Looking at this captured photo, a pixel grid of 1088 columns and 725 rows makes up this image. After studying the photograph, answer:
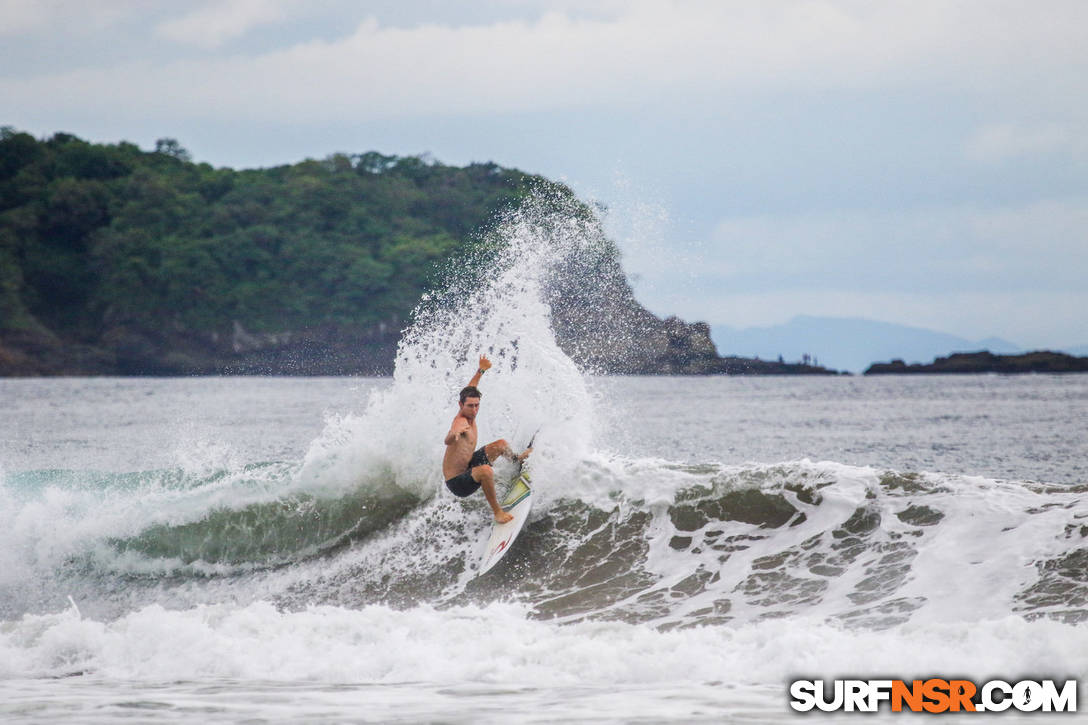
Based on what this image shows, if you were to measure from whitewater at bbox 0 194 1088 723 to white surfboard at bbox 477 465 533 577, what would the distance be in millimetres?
231

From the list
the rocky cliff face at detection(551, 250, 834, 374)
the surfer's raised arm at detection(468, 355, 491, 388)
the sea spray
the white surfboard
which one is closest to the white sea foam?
the white surfboard

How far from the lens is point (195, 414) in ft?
136

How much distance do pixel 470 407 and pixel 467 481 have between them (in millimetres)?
833

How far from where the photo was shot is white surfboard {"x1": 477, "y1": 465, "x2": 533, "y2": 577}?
12102mm

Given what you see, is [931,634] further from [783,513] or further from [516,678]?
[783,513]

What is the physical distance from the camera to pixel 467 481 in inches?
477

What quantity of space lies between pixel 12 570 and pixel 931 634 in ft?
33.7

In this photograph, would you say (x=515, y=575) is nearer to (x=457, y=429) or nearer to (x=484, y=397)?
(x=457, y=429)

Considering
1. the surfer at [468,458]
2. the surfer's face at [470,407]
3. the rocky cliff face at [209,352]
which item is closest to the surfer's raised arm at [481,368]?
the surfer at [468,458]

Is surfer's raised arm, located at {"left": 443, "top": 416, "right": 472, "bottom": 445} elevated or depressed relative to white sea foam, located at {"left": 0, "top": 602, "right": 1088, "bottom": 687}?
elevated

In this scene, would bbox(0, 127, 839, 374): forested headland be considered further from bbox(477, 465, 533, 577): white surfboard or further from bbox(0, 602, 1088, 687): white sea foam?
bbox(0, 602, 1088, 687): white sea foam

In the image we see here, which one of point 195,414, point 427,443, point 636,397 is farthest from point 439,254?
point 427,443

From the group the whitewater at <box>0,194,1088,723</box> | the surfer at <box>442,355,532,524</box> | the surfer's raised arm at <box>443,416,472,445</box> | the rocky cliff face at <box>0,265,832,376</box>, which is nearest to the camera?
the whitewater at <box>0,194,1088,723</box>

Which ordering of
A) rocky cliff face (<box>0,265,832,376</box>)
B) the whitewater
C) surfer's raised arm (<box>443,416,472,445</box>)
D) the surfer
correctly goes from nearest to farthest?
1. the whitewater
2. surfer's raised arm (<box>443,416,472,445</box>)
3. the surfer
4. rocky cliff face (<box>0,265,832,376</box>)
